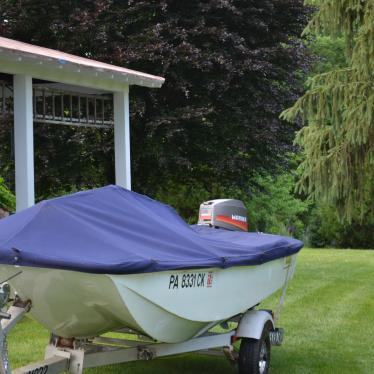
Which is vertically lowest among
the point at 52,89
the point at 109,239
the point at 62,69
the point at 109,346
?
the point at 109,346

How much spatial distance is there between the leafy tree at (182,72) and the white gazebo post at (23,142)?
425 cm

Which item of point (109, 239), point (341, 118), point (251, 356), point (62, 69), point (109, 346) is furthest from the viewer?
point (341, 118)

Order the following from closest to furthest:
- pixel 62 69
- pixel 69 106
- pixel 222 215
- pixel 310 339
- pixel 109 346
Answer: pixel 109 346 < pixel 222 215 < pixel 310 339 < pixel 62 69 < pixel 69 106

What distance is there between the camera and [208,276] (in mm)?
4777

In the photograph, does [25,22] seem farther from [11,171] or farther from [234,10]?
[234,10]

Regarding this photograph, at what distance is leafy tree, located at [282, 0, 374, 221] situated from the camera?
34.7ft

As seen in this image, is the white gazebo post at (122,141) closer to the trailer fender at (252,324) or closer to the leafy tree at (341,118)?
the leafy tree at (341,118)

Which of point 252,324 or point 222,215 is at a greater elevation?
point 222,215

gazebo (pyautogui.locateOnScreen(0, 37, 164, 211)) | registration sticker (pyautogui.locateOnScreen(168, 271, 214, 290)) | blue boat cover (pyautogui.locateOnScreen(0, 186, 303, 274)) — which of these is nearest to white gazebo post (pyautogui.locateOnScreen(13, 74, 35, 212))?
gazebo (pyautogui.locateOnScreen(0, 37, 164, 211))

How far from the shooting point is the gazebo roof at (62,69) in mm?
7707

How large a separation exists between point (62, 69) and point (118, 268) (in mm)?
4626

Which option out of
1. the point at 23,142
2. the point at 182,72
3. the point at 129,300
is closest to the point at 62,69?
the point at 23,142

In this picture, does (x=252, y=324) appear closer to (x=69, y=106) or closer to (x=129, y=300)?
(x=129, y=300)

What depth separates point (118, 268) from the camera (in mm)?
4035
